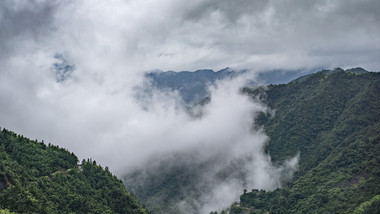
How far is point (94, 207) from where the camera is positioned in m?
102

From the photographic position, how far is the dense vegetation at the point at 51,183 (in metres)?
80.6

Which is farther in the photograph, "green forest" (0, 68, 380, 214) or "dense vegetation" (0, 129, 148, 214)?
"green forest" (0, 68, 380, 214)

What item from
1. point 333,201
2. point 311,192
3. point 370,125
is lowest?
point 333,201

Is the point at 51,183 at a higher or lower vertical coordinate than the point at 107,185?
lower

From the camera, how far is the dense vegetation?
80562 mm

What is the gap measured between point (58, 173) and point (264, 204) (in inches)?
5019

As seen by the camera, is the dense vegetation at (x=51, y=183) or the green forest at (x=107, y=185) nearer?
the dense vegetation at (x=51, y=183)

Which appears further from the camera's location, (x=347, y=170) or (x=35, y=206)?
(x=347, y=170)

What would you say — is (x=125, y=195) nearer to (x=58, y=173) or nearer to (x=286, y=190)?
(x=58, y=173)

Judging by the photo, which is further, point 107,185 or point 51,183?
point 107,185

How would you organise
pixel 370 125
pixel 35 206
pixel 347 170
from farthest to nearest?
pixel 370 125 → pixel 347 170 → pixel 35 206

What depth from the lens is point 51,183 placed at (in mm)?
98688

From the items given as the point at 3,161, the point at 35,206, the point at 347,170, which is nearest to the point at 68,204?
the point at 35,206

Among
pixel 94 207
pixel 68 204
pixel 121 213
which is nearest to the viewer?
pixel 68 204
